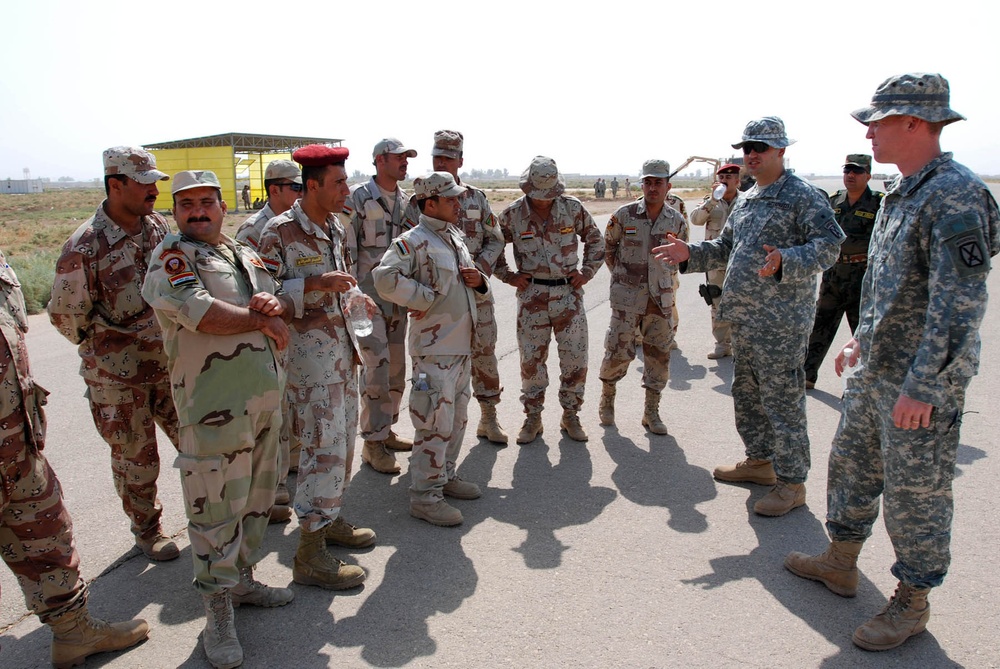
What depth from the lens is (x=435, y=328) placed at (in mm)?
4219

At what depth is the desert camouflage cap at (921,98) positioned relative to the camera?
291cm

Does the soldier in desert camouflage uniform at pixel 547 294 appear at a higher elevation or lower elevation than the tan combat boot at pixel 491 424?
higher

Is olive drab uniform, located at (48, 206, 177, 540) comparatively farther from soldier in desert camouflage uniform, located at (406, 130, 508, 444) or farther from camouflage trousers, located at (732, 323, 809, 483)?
camouflage trousers, located at (732, 323, 809, 483)

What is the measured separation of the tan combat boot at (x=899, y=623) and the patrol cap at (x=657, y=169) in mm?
3619

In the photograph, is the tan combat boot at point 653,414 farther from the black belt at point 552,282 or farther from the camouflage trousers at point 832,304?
the camouflage trousers at point 832,304

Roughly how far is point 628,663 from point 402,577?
129cm

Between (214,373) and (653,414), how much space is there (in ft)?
12.8

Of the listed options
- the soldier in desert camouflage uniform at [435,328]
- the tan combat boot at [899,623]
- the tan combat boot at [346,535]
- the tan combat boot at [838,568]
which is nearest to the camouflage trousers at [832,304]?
the tan combat boot at [838,568]

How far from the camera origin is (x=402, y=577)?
364 cm

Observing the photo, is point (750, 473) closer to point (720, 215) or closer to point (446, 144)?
point (446, 144)

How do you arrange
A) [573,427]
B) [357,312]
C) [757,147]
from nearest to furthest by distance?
A: [357,312], [757,147], [573,427]

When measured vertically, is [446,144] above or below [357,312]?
above

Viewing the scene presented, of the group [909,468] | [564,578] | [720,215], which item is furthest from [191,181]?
[720,215]

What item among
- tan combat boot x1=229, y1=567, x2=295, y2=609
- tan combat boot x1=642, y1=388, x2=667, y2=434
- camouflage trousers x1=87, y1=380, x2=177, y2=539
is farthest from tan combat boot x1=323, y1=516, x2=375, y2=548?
tan combat boot x1=642, y1=388, x2=667, y2=434
